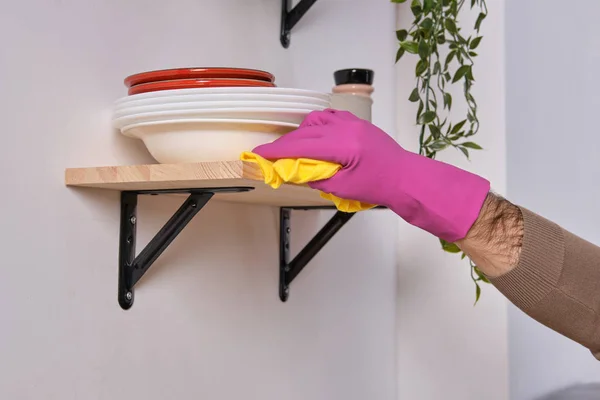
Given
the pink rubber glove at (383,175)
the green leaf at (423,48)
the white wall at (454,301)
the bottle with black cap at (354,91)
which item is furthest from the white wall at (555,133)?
the pink rubber glove at (383,175)

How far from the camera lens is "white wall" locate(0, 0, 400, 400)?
776 millimetres

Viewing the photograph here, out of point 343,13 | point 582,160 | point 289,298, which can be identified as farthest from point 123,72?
point 582,160

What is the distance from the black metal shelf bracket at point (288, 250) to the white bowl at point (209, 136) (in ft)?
1.44

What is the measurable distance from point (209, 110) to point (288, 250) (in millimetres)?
A: 568

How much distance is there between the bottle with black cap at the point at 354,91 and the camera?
2.95 feet

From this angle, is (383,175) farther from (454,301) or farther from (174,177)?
(454,301)

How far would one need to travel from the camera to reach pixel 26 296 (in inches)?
30.5

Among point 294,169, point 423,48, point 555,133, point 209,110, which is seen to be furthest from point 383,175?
point 555,133

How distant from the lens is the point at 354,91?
0.91 meters

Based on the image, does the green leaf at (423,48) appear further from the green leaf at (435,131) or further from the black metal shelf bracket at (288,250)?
the black metal shelf bracket at (288,250)

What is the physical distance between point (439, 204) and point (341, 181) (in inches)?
4.4

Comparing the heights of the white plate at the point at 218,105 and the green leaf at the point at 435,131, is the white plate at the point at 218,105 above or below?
below

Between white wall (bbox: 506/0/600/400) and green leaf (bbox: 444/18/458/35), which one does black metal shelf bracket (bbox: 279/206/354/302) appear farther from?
white wall (bbox: 506/0/600/400)

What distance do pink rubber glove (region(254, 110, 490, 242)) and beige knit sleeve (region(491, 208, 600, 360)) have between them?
4.0 inches
